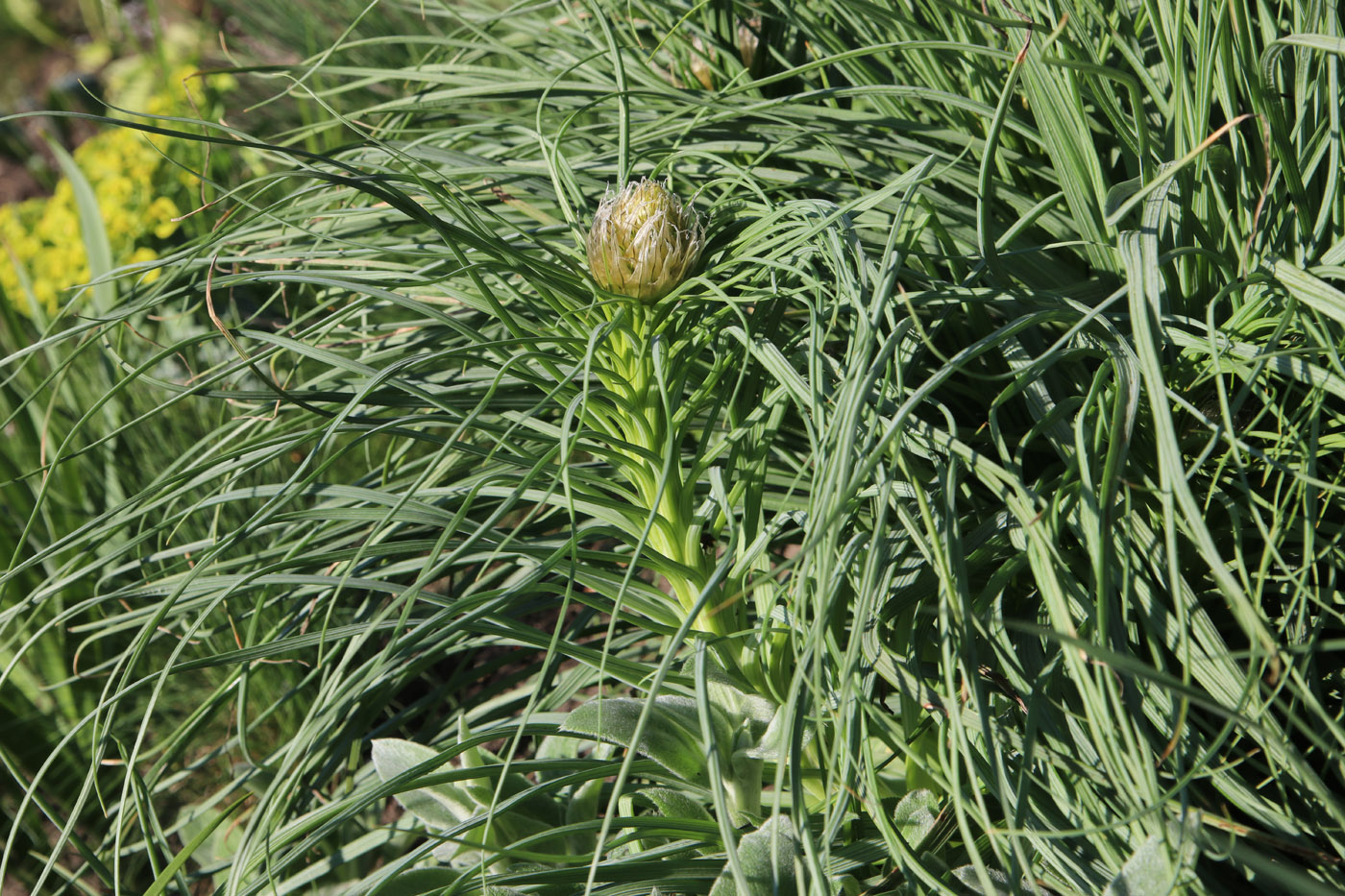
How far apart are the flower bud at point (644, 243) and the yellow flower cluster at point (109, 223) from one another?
154 centimetres

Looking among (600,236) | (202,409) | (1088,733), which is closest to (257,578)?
(600,236)

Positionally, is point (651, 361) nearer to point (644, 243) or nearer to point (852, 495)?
point (644, 243)

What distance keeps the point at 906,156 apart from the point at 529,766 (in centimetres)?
71

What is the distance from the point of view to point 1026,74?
32.1 inches

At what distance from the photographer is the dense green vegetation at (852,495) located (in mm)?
652

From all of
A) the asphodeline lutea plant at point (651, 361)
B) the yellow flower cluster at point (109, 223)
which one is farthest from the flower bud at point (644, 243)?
the yellow flower cluster at point (109, 223)

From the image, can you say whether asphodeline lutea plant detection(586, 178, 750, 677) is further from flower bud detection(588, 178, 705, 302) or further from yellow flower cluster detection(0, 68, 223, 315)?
yellow flower cluster detection(0, 68, 223, 315)

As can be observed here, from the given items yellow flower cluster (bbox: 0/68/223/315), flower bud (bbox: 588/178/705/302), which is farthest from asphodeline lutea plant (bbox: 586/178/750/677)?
yellow flower cluster (bbox: 0/68/223/315)

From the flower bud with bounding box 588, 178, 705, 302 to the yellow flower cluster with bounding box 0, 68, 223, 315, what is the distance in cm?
154

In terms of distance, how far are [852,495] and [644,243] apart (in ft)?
0.88

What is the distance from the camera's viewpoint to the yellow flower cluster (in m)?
2.07

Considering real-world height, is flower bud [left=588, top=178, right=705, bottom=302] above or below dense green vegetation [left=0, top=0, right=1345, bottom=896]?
above

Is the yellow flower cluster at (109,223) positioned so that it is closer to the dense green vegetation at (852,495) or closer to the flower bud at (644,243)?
the dense green vegetation at (852,495)

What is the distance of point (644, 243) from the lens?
75 centimetres
